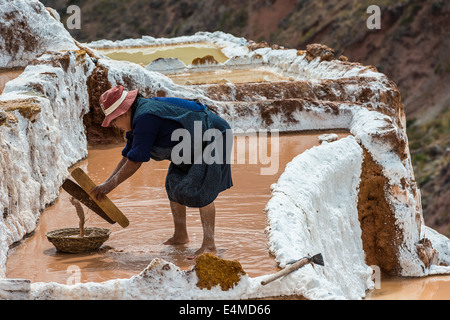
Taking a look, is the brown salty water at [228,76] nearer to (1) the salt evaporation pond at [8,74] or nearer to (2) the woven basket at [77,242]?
(1) the salt evaporation pond at [8,74]

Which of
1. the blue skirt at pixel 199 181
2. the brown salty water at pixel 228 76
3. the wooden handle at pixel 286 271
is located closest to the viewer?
the wooden handle at pixel 286 271

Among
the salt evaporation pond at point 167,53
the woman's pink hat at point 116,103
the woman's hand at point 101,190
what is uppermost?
the salt evaporation pond at point 167,53

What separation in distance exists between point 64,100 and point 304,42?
30689 mm

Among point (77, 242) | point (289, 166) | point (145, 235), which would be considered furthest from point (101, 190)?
point (289, 166)

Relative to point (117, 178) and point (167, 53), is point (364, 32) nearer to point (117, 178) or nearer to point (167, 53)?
point (167, 53)

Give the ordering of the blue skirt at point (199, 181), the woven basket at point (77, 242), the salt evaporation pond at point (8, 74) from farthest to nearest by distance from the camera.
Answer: the salt evaporation pond at point (8, 74) < the woven basket at point (77, 242) < the blue skirt at point (199, 181)

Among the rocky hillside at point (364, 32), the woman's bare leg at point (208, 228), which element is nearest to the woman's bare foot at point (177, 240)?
the woman's bare leg at point (208, 228)

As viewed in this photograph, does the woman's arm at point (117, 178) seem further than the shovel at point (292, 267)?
Yes

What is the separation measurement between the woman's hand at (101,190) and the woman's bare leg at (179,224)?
1.73ft

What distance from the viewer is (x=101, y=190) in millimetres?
4625

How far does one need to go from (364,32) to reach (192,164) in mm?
32921

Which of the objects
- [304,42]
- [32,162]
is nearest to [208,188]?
[32,162]

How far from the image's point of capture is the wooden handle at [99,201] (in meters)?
4.66

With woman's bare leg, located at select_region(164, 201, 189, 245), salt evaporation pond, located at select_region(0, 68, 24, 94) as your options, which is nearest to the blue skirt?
woman's bare leg, located at select_region(164, 201, 189, 245)
